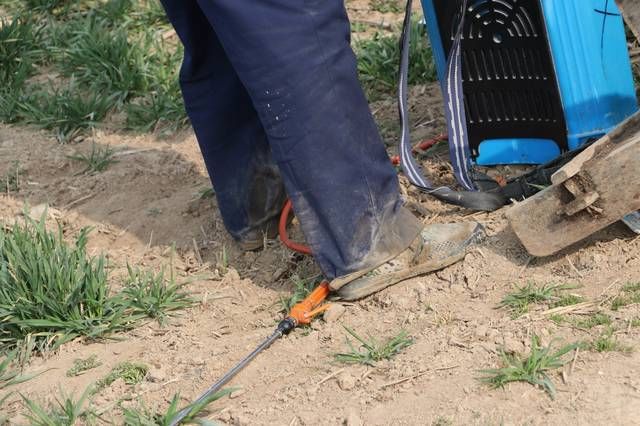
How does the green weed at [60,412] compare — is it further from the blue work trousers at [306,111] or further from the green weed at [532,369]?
the green weed at [532,369]

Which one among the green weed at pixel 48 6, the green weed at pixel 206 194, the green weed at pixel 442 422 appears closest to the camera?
the green weed at pixel 442 422

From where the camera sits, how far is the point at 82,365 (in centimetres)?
282

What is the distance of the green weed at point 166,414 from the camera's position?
8.09ft

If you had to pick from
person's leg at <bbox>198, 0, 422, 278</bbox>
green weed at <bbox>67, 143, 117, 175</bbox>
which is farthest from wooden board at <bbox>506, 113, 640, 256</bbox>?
green weed at <bbox>67, 143, 117, 175</bbox>

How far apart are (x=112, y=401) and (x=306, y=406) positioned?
0.53 meters

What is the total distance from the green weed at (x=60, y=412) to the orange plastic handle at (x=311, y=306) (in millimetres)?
565

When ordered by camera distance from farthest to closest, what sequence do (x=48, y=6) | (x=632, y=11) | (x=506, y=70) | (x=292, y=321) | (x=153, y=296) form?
(x=48, y=6), (x=506, y=70), (x=153, y=296), (x=292, y=321), (x=632, y=11)

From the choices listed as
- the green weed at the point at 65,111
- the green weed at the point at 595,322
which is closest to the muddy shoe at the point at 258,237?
the green weed at the point at 595,322

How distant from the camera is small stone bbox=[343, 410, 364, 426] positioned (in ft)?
7.66

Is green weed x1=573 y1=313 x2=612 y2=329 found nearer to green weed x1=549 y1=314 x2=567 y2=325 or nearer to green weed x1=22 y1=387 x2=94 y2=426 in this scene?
green weed x1=549 y1=314 x2=567 y2=325

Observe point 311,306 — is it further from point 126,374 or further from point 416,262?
point 126,374

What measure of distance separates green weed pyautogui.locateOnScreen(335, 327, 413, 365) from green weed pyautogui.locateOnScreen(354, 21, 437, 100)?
1601 millimetres

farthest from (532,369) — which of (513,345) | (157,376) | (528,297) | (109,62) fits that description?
(109,62)

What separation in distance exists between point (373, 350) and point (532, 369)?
42 centimetres
